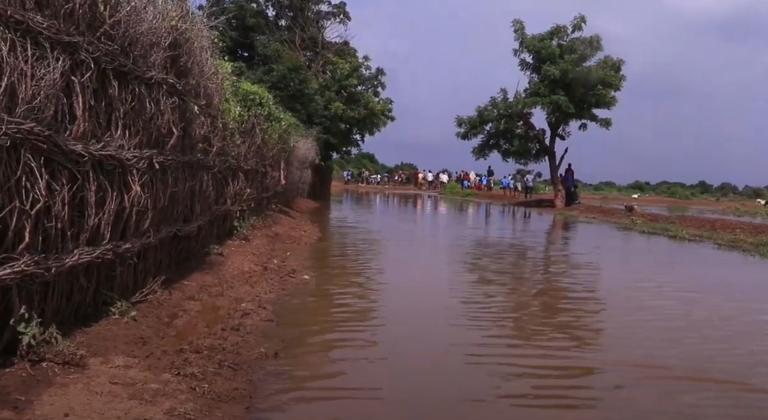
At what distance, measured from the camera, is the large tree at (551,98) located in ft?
105

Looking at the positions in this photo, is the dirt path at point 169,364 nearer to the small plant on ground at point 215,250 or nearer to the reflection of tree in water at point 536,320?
the small plant on ground at point 215,250

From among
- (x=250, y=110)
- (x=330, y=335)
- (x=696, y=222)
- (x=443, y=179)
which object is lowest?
(x=330, y=335)

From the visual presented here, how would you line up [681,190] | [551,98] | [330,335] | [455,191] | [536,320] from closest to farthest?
[330,335], [536,320], [551,98], [455,191], [681,190]

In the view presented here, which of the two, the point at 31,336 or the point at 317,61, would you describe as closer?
the point at 31,336

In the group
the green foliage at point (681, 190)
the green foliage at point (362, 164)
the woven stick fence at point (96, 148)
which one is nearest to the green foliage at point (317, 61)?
the woven stick fence at point (96, 148)

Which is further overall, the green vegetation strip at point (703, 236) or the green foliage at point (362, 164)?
the green foliage at point (362, 164)

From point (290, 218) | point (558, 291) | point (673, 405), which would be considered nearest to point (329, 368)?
point (673, 405)

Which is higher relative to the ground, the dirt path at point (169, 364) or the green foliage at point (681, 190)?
the green foliage at point (681, 190)

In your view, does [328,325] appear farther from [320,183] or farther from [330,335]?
[320,183]

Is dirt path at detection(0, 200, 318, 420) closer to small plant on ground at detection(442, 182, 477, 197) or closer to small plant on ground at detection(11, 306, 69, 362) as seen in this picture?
small plant on ground at detection(11, 306, 69, 362)

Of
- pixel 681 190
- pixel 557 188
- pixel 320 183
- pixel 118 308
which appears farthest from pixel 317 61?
pixel 681 190

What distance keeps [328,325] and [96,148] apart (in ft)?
10.5

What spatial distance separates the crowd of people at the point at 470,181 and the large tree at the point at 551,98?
0.63 metres

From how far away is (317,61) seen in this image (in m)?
32.9
